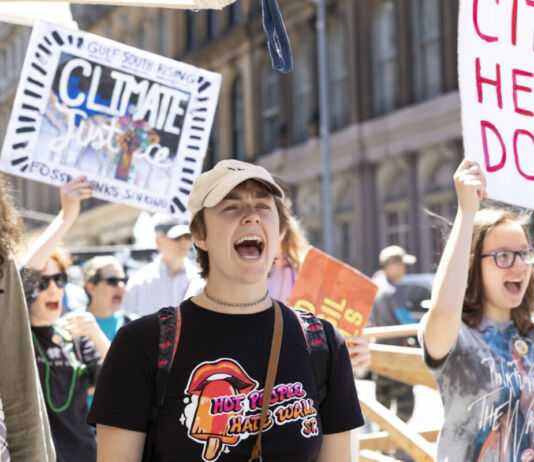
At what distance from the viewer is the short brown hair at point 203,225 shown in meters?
2.55

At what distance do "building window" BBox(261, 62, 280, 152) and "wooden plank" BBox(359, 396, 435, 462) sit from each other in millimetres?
26796

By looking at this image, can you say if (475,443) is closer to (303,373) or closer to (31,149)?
(303,373)

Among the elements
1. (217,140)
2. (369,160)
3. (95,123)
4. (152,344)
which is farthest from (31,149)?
(217,140)

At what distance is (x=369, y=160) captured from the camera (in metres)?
25.4

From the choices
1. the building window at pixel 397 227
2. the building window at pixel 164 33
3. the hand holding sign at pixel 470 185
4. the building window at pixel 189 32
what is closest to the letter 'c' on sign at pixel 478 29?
the hand holding sign at pixel 470 185

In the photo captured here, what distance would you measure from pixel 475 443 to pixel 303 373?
953 millimetres

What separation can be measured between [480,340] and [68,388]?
1844mm

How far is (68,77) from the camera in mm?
4883

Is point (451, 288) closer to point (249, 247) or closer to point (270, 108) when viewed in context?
point (249, 247)

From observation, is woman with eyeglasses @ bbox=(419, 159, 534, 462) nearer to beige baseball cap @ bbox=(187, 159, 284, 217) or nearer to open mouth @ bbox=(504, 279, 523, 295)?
open mouth @ bbox=(504, 279, 523, 295)

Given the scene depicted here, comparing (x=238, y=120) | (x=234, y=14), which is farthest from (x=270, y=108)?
(x=234, y=14)

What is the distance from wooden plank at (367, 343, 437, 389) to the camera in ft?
12.9

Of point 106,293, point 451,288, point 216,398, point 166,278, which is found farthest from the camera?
point 106,293

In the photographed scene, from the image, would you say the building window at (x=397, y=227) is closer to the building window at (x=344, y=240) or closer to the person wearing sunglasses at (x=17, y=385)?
the building window at (x=344, y=240)
